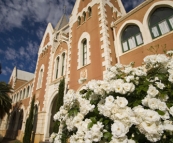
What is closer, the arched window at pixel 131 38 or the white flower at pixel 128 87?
the white flower at pixel 128 87

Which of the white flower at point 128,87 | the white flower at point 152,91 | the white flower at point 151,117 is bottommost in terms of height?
the white flower at point 151,117

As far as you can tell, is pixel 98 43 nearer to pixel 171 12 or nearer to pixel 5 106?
pixel 171 12

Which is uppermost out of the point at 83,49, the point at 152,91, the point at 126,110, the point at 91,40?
the point at 91,40

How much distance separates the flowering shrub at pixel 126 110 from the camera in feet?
6.16

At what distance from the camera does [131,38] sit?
8.45 meters

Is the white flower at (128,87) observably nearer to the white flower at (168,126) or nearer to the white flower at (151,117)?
the white flower at (151,117)

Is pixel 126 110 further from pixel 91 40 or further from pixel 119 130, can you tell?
pixel 91 40

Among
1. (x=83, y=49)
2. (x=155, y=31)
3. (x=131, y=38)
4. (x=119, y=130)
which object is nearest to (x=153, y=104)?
(x=119, y=130)

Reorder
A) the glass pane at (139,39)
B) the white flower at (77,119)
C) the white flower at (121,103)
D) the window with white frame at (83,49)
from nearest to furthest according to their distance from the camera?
the white flower at (121,103) → the white flower at (77,119) → the glass pane at (139,39) → the window with white frame at (83,49)

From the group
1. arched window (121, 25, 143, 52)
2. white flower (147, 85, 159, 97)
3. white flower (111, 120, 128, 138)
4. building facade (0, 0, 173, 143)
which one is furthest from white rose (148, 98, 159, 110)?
arched window (121, 25, 143, 52)

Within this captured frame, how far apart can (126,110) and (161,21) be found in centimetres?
724

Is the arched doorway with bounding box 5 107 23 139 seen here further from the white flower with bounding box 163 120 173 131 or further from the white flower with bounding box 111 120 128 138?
the white flower with bounding box 163 120 173 131

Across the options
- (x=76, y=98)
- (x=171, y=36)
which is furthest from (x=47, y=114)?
(x=171, y=36)

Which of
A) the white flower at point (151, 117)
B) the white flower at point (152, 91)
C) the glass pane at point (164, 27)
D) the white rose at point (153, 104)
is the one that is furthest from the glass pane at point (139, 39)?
the white flower at point (151, 117)
